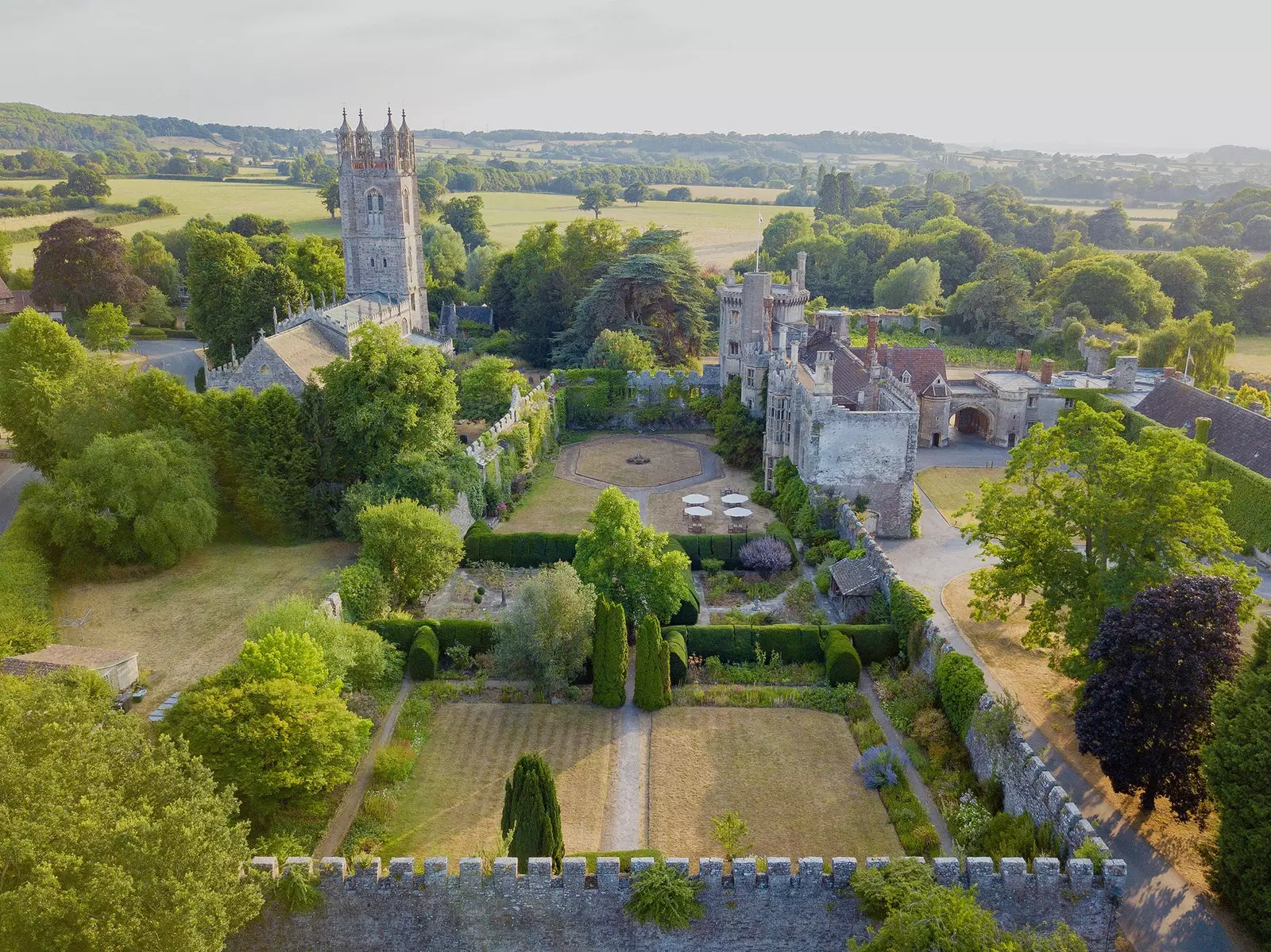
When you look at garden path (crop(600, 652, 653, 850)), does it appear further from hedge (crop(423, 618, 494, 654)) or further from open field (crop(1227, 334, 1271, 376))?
open field (crop(1227, 334, 1271, 376))

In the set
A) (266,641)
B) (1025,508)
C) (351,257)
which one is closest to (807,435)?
(1025,508)

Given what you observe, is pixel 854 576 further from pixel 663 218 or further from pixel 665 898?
pixel 663 218

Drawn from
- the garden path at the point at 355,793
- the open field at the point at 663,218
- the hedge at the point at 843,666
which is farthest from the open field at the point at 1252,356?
the garden path at the point at 355,793

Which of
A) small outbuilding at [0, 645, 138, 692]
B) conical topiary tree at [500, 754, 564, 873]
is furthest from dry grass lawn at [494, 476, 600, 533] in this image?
conical topiary tree at [500, 754, 564, 873]

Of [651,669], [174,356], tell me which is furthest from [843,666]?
[174,356]

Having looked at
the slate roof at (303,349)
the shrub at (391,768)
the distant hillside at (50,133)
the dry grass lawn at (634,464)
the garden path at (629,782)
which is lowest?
the garden path at (629,782)

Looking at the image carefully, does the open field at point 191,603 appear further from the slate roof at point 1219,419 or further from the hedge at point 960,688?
the slate roof at point 1219,419
